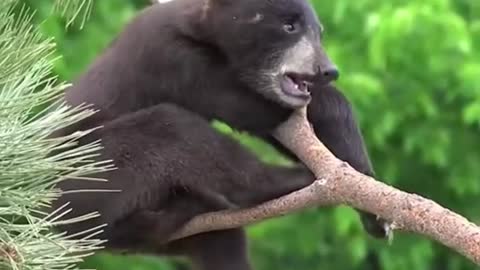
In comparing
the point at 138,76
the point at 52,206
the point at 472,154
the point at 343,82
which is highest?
the point at 138,76

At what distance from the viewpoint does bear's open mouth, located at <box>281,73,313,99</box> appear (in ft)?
6.96

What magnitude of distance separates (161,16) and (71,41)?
7.78 feet

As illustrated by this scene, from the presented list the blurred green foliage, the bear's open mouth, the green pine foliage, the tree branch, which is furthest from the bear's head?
the blurred green foliage

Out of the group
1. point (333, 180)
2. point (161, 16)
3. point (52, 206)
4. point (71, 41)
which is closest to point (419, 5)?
point (71, 41)

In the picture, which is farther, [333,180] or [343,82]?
[343,82]

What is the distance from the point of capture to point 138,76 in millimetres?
2271

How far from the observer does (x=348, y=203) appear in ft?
5.22

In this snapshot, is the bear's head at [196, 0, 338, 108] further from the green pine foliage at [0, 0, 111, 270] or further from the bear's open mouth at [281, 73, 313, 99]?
the green pine foliage at [0, 0, 111, 270]

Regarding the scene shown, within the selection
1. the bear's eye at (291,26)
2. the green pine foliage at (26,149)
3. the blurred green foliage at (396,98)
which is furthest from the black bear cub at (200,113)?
the blurred green foliage at (396,98)

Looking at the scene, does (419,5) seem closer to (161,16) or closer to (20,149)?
(161,16)

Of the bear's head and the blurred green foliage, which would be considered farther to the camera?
the blurred green foliage

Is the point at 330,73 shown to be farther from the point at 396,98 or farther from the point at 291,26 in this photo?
the point at 396,98

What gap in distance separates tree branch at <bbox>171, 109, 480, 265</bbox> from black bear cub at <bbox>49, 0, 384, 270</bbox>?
94 mm

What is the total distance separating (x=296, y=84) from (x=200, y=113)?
0.17 metres
